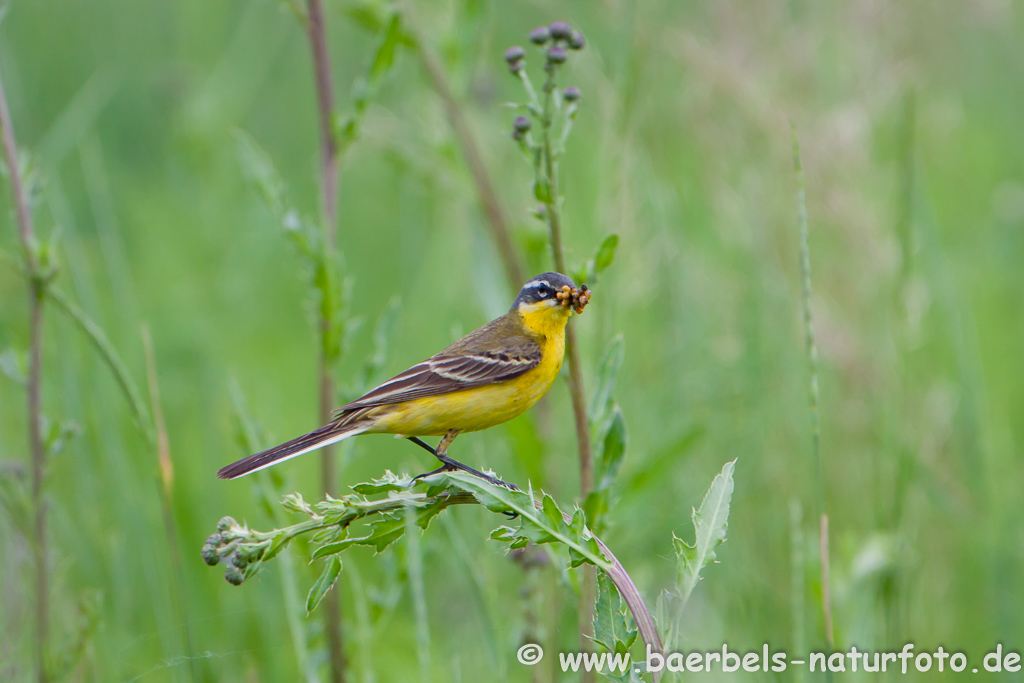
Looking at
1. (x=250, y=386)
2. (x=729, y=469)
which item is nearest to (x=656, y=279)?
(x=250, y=386)

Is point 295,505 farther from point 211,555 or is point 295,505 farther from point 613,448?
point 613,448

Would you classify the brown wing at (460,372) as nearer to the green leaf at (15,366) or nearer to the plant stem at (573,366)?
the plant stem at (573,366)

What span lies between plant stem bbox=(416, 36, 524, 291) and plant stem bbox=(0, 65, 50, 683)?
6.10ft

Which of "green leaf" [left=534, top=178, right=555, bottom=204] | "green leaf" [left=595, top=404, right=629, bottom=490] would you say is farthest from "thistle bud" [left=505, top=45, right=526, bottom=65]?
"green leaf" [left=595, top=404, right=629, bottom=490]

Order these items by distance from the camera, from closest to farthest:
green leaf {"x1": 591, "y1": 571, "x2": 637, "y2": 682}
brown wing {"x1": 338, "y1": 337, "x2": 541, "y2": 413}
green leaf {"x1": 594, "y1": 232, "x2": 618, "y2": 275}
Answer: green leaf {"x1": 591, "y1": 571, "x2": 637, "y2": 682} < green leaf {"x1": 594, "y1": 232, "x2": 618, "y2": 275} < brown wing {"x1": 338, "y1": 337, "x2": 541, "y2": 413}

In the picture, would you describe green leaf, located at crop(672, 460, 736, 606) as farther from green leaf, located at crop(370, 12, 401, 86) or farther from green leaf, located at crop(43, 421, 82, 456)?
green leaf, located at crop(370, 12, 401, 86)

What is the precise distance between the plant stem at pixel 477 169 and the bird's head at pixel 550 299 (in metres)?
0.96

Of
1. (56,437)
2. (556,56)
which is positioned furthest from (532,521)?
(56,437)

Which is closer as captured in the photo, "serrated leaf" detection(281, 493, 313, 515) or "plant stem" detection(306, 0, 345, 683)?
"serrated leaf" detection(281, 493, 313, 515)

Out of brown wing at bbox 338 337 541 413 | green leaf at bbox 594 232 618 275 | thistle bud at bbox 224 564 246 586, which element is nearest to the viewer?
thistle bud at bbox 224 564 246 586

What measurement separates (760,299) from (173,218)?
498cm

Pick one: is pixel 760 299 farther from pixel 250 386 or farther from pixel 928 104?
pixel 250 386

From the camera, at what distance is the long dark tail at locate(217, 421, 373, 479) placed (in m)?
1.96
